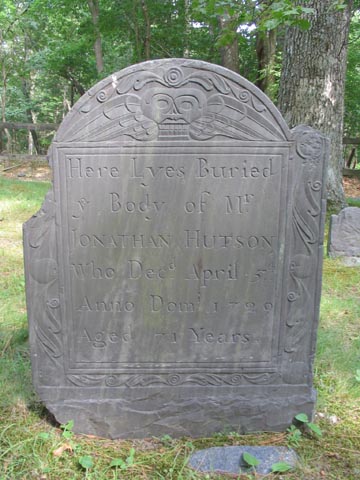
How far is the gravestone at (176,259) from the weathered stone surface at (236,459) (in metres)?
0.26

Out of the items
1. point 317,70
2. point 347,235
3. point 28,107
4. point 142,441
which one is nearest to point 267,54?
point 317,70

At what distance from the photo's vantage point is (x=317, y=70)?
20.8 ft

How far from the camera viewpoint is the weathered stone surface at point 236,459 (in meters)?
2.37

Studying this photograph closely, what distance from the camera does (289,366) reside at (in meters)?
2.76

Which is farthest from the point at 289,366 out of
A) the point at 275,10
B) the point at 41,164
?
the point at 41,164

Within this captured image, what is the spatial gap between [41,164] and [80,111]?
1404cm

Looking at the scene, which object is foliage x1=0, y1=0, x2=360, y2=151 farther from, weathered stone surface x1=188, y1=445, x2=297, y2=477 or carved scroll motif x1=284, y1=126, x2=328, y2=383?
weathered stone surface x1=188, y1=445, x2=297, y2=477

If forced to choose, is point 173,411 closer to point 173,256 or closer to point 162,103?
point 173,256

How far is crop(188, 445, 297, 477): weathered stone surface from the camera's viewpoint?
2.37 metres

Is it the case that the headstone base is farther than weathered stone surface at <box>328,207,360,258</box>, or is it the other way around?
weathered stone surface at <box>328,207,360,258</box>

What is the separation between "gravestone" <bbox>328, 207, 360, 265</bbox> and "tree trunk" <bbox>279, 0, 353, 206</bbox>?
66.8 inches

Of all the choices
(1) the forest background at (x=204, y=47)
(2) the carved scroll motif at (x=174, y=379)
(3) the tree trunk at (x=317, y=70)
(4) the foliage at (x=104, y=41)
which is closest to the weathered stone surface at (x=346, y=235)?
(1) the forest background at (x=204, y=47)

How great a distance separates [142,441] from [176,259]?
4.05 feet

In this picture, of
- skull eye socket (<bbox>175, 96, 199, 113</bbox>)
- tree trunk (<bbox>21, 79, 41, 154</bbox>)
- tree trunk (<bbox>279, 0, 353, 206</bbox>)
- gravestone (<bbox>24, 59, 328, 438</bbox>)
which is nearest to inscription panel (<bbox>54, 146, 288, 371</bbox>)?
gravestone (<bbox>24, 59, 328, 438</bbox>)
